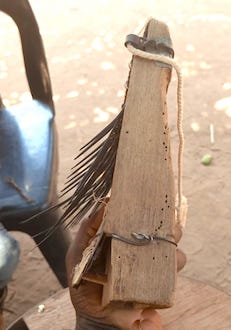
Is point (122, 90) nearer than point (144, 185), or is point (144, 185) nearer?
point (144, 185)

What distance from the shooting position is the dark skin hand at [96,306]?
0.91m

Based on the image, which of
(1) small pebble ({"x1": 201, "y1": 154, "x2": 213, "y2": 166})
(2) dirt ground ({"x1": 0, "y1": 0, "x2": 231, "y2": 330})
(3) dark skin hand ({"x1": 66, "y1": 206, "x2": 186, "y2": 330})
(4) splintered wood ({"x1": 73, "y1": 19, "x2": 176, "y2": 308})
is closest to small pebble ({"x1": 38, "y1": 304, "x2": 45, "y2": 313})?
(3) dark skin hand ({"x1": 66, "y1": 206, "x2": 186, "y2": 330})

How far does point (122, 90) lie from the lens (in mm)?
3129

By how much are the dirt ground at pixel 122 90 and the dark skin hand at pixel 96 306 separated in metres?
1.19

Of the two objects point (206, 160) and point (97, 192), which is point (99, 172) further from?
point (206, 160)

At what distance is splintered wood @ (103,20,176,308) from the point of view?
773 mm

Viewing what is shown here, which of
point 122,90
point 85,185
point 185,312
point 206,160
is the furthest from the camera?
point 122,90

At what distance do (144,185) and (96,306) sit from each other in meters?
0.27

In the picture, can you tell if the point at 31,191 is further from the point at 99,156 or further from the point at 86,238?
the point at 99,156

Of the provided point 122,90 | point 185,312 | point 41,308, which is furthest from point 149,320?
point 122,90

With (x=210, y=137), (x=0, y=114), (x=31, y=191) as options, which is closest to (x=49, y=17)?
A: (x=210, y=137)

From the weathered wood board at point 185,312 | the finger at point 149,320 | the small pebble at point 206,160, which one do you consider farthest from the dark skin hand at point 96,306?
the small pebble at point 206,160

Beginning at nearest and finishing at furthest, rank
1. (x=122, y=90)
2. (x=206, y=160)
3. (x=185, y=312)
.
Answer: (x=185, y=312) → (x=206, y=160) → (x=122, y=90)

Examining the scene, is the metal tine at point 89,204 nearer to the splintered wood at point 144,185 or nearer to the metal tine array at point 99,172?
the metal tine array at point 99,172
